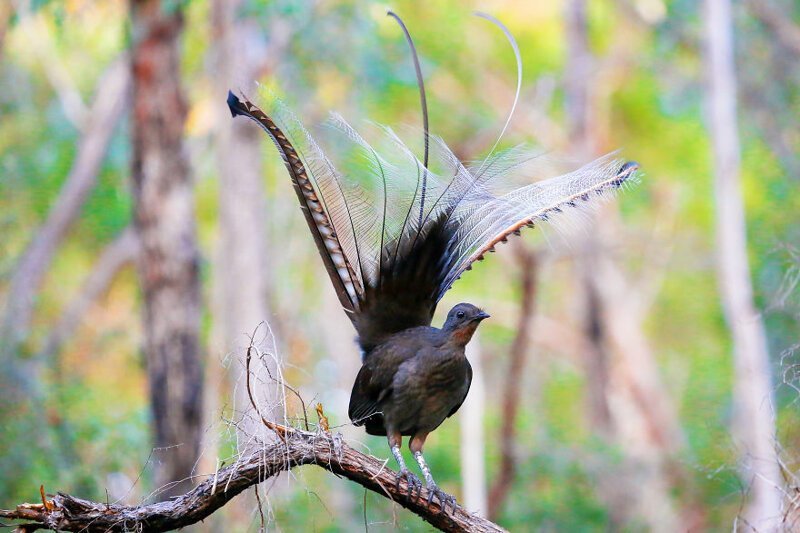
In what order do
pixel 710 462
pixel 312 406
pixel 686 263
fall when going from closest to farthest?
1. pixel 312 406
2. pixel 710 462
3. pixel 686 263

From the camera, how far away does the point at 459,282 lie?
63.3 feet

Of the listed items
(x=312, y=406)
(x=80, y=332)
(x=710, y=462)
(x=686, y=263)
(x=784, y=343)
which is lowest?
(x=710, y=462)

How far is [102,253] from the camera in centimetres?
2012

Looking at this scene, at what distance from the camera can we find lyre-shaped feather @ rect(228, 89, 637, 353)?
4621 mm

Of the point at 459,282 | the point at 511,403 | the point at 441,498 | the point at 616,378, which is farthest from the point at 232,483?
the point at 459,282

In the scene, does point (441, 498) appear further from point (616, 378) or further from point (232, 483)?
point (616, 378)

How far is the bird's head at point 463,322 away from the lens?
4.72m

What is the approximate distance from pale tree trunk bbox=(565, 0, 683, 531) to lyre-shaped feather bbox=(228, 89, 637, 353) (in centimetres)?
999

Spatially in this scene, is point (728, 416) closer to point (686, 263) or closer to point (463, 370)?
point (686, 263)

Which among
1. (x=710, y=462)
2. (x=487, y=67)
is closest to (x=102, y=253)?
(x=487, y=67)

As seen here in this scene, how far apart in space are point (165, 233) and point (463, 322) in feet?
18.7

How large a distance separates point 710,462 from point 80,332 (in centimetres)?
1583

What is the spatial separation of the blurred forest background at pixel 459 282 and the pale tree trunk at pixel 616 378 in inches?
1.8

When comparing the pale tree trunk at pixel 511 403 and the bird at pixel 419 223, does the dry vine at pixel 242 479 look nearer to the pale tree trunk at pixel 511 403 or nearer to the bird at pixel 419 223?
the bird at pixel 419 223
